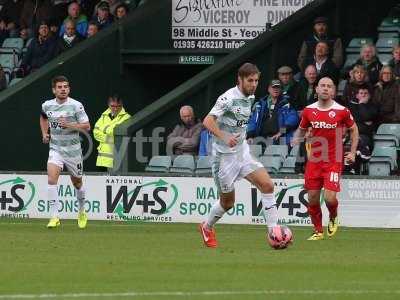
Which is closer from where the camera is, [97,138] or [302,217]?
[302,217]

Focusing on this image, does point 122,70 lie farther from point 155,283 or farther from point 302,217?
point 155,283

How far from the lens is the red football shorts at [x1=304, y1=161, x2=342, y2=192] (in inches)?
715

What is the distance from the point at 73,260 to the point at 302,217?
27.7 feet

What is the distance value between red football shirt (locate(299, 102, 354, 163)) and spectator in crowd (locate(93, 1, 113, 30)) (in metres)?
11.2

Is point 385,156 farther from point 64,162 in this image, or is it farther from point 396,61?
point 64,162

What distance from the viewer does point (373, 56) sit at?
2372 centimetres

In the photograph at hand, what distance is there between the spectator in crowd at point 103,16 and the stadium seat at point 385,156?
8264 millimetres

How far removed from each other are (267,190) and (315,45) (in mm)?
9273

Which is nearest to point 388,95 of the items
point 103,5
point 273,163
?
point 273,163

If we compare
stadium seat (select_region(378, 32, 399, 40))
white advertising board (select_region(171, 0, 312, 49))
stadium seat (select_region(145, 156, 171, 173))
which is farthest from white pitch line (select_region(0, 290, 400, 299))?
white advertising board (select_region(171, 0, 312, 49))

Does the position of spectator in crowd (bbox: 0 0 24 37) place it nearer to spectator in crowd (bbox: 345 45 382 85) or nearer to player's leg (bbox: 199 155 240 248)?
spectator in crowd (bbox: 345 45 382 85)

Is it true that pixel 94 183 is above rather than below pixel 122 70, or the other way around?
below

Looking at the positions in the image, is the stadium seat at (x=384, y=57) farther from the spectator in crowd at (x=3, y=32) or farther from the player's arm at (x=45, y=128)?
the spectator in crowd at (x=3, y=32)

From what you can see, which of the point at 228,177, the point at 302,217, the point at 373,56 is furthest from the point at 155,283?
the point at 373,56
